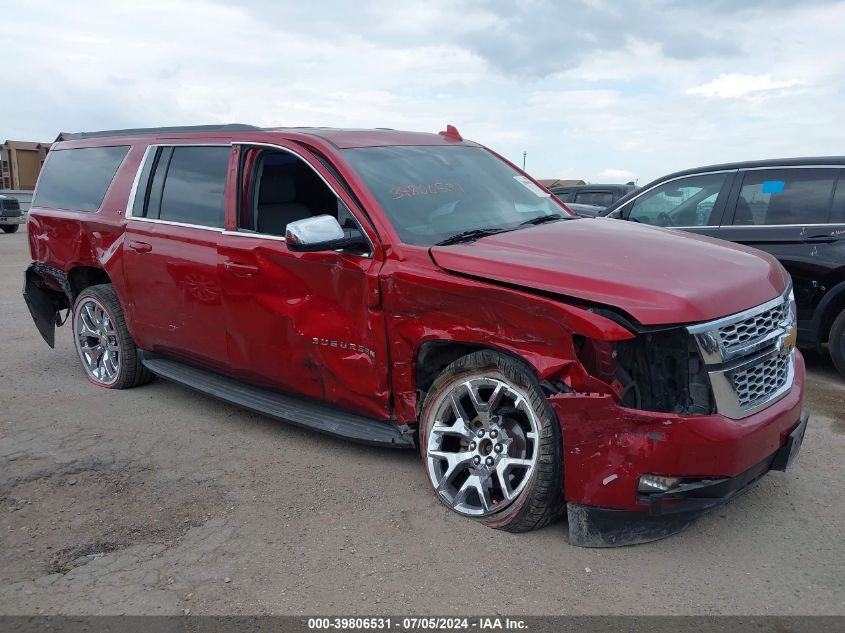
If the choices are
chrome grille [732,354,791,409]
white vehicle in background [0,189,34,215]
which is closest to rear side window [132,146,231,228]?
chrome grille [732,354,791,409]

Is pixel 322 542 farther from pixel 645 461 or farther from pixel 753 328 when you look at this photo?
pixel 753 328

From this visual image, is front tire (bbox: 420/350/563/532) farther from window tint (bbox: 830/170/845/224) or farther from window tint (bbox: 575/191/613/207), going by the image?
window tint (bbox: 575/191/613/207)

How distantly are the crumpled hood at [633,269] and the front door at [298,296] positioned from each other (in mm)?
571

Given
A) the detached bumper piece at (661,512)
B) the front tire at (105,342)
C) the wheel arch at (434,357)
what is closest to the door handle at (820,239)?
the detached bumper piece at (661,512)

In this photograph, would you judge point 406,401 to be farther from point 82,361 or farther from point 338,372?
point 82,361

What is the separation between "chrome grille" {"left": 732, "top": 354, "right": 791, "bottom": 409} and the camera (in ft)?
10.4

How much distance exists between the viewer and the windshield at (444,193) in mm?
4023

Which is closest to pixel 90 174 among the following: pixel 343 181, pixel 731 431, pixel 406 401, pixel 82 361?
pixel 82 361

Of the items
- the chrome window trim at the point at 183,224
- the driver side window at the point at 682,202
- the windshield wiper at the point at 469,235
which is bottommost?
the driver side window at the point at 682,202

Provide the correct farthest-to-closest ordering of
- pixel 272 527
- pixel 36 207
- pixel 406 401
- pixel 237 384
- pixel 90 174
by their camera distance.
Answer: pixel 36 207 < pixel 90 174 < pixel 237 384 < pixel 406 401 < pixel 272 527

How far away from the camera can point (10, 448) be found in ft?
15.2

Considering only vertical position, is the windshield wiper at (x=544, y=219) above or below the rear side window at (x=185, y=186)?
below

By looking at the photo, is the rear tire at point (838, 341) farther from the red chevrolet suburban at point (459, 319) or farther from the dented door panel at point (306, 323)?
the dented door panel at point (306, 323)

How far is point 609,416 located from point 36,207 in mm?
5454
